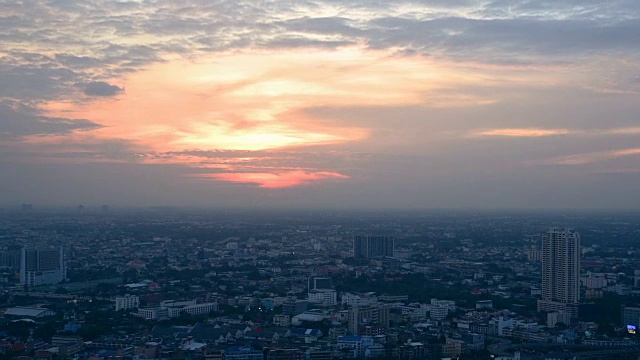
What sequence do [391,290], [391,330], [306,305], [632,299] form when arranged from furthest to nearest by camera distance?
[391,290], [632,299], [306,305], [391,330]

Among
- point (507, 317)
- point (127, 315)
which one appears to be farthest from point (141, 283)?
point (507, 317)

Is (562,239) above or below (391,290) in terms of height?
above

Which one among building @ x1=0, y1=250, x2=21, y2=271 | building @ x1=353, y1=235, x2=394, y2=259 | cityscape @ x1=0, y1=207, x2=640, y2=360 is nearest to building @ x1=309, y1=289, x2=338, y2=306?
cityscape @ x1=0, y1=207, x2=640, y2=360

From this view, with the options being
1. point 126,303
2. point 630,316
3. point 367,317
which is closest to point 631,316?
point 630,316

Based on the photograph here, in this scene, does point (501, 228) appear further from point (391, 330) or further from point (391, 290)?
point (391, 330)

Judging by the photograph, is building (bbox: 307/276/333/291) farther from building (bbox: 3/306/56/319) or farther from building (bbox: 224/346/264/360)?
building (bbox: 224/346/264/360)

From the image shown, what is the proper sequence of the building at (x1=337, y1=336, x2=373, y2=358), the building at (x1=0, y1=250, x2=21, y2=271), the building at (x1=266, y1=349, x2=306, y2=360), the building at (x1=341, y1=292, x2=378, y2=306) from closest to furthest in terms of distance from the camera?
the building at (x1=266, y1=349, x2=306, y2=360) < the building at (x1=337, y1=336, x2=373, y2=358) < the building at (x1=341, y1=292, x2=378, y2=306) < the building at (x1=0, y1=250, x2=21, y2=271)

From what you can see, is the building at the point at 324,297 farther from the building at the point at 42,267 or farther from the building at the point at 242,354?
the building at the point at 42,267

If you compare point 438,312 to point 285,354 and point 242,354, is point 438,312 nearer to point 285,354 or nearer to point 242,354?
point 285,354
